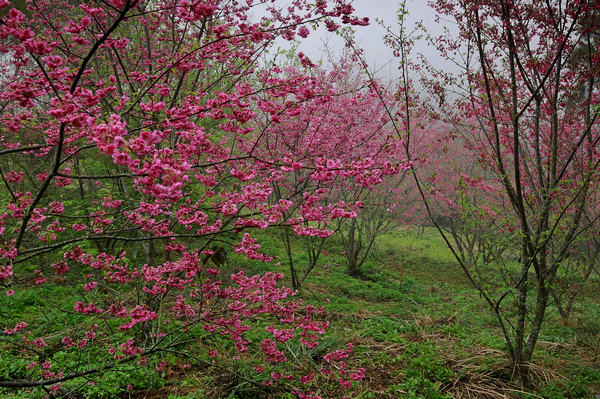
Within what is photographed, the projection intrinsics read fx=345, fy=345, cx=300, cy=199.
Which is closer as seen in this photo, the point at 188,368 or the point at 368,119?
the point at 188,368

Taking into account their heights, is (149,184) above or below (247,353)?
above

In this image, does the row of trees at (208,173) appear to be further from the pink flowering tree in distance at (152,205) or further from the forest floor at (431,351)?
the forest floor at (431,351)

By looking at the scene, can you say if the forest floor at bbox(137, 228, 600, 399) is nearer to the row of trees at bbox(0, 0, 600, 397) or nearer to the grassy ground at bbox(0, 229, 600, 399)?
the grassy ground at bbox(0, 229, 600, 399)

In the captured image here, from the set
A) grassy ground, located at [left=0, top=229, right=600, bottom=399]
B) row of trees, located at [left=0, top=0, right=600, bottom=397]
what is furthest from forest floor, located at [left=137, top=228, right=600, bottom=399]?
row of trees, located at [left=0, top=0, right=600, bottom=397]

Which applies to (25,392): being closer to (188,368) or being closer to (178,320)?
(188,368)

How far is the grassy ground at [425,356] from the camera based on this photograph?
3520mm

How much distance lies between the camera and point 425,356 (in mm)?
4211

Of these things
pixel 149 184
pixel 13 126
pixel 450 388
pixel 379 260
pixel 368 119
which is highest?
pixel 368 119

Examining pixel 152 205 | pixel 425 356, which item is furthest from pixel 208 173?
pixel 425 356

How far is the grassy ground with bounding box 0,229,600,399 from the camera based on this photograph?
3520 millimetres

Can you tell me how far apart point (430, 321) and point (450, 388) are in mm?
2093

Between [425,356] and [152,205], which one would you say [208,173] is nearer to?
[152,205]

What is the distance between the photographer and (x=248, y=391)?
349cm

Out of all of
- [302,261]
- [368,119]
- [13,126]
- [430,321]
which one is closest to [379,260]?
[302,261]
